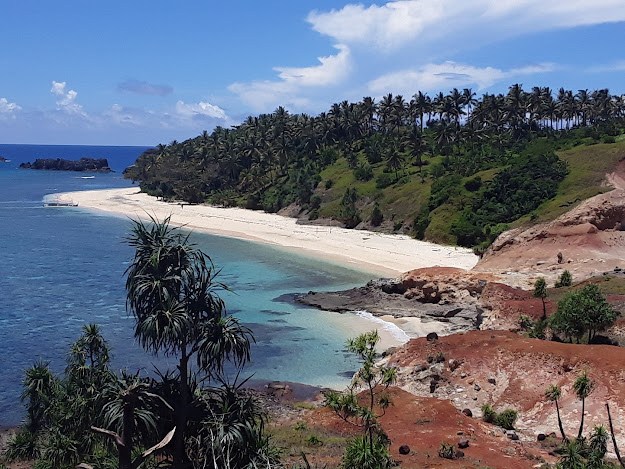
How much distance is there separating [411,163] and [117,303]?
69536mm

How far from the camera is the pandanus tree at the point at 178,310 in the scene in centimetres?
1670

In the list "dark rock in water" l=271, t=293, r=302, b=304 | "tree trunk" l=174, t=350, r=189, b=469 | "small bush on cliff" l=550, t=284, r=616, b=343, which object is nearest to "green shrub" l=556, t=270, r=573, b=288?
"small bush on cliff" l=550, t=284, r=616, b=343

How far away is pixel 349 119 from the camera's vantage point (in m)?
127

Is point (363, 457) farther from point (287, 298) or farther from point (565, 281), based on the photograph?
point (287, 298)

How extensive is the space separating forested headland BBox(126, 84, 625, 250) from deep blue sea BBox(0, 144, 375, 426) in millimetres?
21619

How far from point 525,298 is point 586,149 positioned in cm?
5283

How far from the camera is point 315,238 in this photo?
8131 cm

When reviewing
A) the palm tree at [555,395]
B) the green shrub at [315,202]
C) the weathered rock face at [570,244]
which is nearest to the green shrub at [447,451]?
the palm tree at [555,395]

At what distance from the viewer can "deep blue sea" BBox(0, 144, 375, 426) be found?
37.4m

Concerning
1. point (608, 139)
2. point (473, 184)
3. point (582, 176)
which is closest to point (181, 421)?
point (582, 176)

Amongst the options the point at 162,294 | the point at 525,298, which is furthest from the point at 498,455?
the point at 525,298

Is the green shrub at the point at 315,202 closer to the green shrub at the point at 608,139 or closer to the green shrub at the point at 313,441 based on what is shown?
the green shrub at the point at 608,139

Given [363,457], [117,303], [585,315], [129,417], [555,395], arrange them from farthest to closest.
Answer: [117,303] → [585,315] → [555,395] → [363,457] → [129,417]

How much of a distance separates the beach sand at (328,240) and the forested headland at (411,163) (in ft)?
13.1
